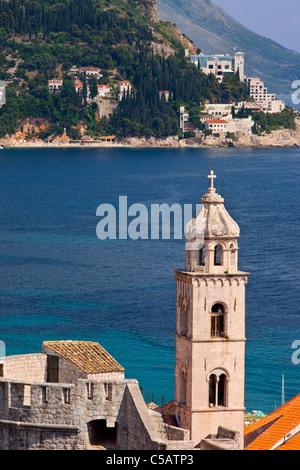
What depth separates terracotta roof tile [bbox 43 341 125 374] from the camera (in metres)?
24.8

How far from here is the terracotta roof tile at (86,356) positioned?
24766 millimetres

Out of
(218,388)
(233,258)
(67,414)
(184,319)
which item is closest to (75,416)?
(67,414)

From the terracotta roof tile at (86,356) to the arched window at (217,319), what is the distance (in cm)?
451

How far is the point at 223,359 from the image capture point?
29391 millimetres

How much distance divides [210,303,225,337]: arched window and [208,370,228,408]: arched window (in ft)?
3.40

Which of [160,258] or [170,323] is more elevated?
[160,258]

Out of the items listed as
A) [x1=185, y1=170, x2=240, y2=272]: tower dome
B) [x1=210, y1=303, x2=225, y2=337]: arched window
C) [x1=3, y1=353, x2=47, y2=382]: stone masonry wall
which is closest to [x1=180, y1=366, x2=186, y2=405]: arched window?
[x1=210, y1=303, x2=225, y2=337]: arched window

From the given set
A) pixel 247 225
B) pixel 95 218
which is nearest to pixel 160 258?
pixel 247 225

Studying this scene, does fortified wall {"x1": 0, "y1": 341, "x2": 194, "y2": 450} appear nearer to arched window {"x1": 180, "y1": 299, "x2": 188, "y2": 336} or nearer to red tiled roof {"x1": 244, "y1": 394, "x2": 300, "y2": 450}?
arched window {"x1": 180, "y1": 299, "x2": 188, "y2": 336}

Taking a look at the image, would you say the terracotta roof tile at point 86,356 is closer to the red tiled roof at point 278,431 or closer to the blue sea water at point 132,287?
the red tiled roof at point 278,431
